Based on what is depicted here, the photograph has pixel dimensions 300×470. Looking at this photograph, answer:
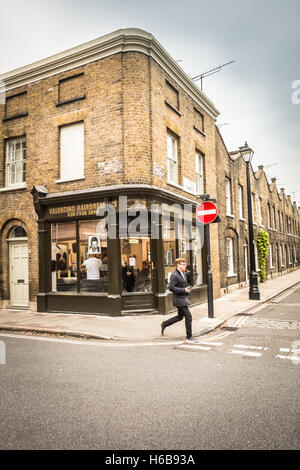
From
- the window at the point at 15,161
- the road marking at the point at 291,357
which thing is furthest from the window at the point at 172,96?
the road marking at the point at 291,357

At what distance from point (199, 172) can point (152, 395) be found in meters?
11.2

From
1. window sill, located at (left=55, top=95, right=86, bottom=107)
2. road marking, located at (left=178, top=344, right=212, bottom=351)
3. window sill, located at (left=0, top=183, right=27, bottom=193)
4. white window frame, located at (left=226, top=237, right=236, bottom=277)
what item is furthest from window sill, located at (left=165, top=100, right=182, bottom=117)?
road marking, located at (left=178, top=344, right=212, bottom=351)

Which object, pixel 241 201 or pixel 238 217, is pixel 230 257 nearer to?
pixel 238 217

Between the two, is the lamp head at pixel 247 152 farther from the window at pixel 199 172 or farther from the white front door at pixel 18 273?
the white front door at pixel 18 273

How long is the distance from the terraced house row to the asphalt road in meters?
3.66

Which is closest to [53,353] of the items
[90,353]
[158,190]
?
[90,353]

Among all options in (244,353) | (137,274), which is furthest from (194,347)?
(137,274)

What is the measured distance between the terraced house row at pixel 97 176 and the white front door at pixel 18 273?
0.13 ft

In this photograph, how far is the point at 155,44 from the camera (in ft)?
33.4

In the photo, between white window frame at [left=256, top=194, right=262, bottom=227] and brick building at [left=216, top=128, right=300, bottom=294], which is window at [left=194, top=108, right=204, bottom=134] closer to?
brick building at [left=216, top=128, right=300, bottom=294]

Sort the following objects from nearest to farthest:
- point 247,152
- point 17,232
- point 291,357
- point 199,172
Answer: point 291,357, point 17,232, point 247,152, point 199,172

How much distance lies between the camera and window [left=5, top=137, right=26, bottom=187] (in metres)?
11.8

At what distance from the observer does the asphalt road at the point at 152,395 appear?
9.51 ft

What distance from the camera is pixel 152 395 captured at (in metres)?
3.88
